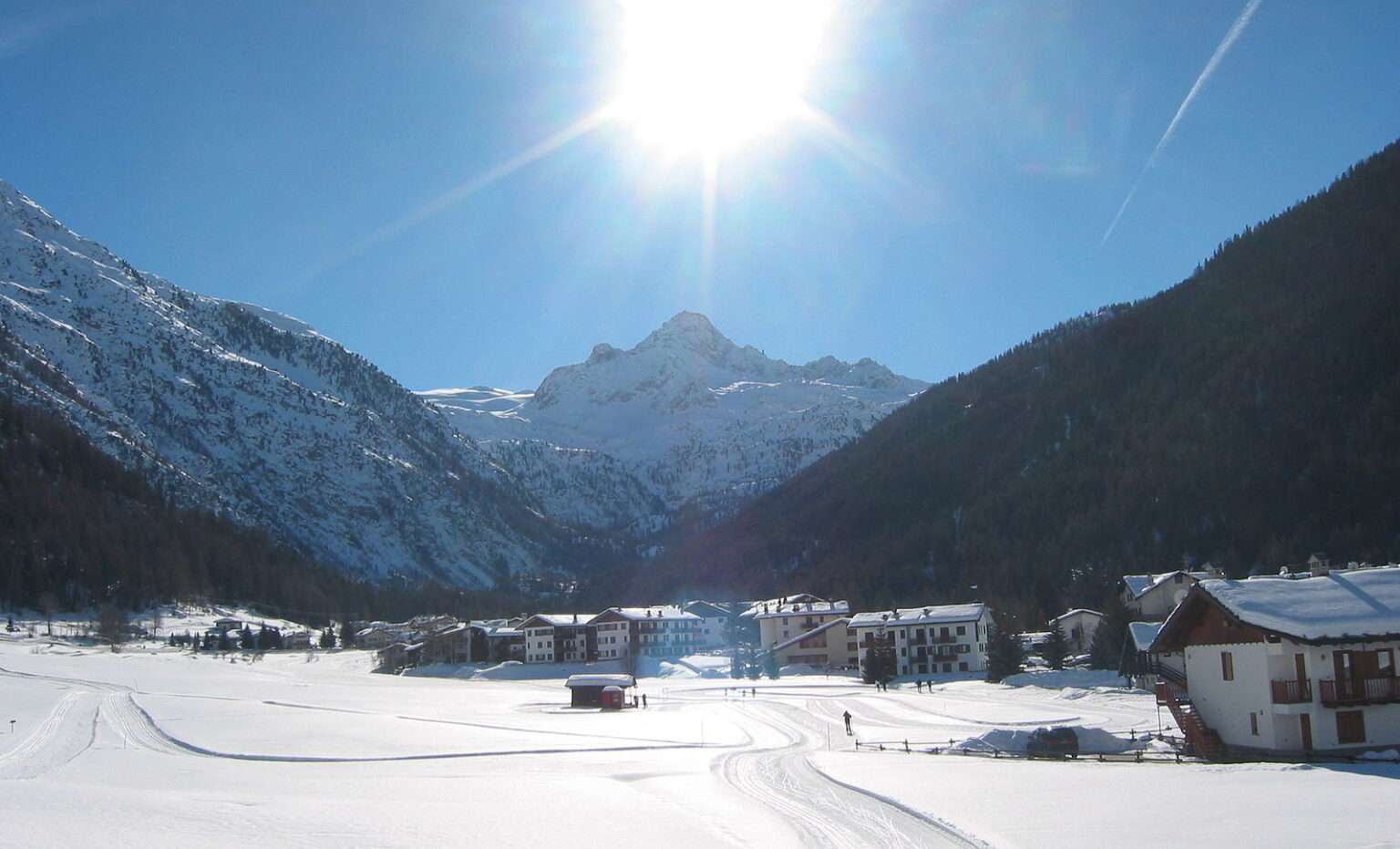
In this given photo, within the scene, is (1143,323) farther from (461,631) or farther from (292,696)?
(292,696)

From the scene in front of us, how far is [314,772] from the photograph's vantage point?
3675 centimetres

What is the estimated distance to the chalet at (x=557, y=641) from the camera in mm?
139500

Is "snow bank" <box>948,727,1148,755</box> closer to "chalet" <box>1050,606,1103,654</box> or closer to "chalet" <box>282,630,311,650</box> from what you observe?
"chalet" <box>1050,606,1103,654</box>

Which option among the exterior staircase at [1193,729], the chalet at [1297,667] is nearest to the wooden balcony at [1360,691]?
the chalet at [1297,667]

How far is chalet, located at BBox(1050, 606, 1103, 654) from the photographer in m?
102

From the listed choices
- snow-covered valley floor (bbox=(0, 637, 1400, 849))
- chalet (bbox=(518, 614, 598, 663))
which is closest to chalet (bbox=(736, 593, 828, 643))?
chalet (bbox=(518, 614, 598, 663))

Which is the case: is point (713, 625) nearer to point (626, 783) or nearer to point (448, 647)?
point (448, 647)

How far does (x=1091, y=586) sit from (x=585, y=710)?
71492 millimetres

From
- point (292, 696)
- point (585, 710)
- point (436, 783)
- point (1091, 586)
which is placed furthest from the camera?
point (1091, 586)

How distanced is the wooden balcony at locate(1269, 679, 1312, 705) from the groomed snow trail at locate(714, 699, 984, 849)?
50.4 feet

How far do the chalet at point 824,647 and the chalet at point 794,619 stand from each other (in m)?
3.55

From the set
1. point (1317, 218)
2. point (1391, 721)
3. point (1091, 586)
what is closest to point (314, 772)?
point (1391, 721)

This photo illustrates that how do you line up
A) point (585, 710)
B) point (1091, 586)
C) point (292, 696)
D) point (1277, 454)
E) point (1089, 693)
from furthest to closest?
1. point (1277, 454)
2. point (1091, 586)
3. point (292, 696)
4. point (585, 710)
5. point (1089, 693)

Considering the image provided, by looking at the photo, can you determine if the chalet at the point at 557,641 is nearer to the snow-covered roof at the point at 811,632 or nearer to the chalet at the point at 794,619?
the chalet at the point at 794,619
